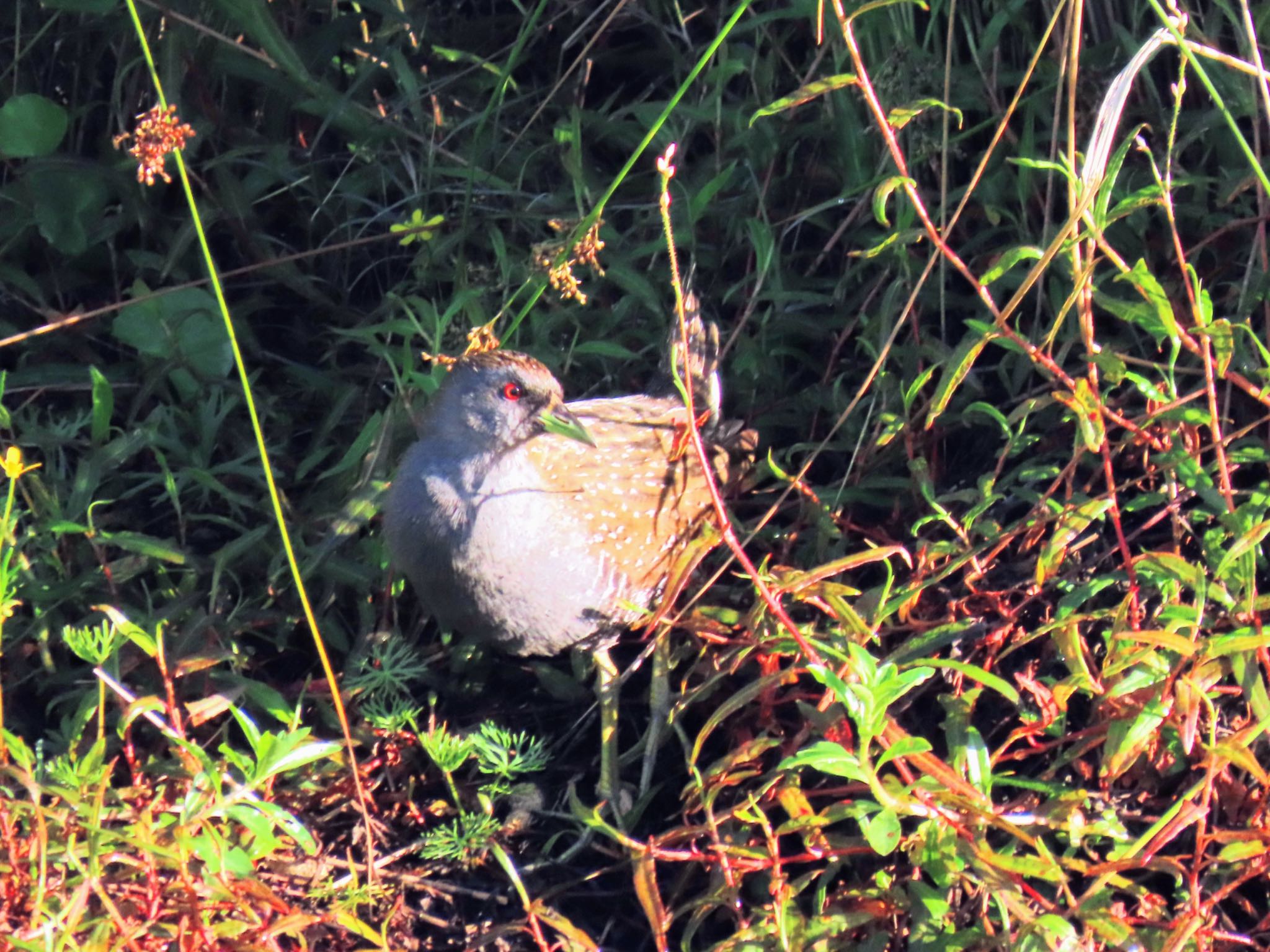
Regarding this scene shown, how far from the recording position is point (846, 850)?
2598 mm

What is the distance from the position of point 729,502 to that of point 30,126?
2.18m

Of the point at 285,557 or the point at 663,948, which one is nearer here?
the point at 663,948

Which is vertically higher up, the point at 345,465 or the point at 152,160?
the point at 152,160

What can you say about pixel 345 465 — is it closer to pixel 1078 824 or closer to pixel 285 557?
pixel 285 557

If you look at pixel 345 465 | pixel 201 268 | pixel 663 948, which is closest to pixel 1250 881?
pixel 663 948

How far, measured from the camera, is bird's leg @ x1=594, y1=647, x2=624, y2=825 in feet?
10.00

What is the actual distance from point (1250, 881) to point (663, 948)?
1.17 m

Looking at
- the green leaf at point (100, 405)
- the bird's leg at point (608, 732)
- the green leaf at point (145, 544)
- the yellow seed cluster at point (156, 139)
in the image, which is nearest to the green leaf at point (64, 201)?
the green leaf at point (100, 405)

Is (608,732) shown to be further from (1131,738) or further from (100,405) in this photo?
(100,405)

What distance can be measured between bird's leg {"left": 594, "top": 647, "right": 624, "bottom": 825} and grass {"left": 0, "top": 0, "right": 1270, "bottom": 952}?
87mm

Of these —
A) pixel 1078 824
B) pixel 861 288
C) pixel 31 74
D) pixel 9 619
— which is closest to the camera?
pixel 1078 824

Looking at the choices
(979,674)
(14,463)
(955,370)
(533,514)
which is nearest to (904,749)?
(979,674)

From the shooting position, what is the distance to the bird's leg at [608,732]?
10.00 feet

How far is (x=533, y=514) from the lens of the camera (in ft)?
10.4
